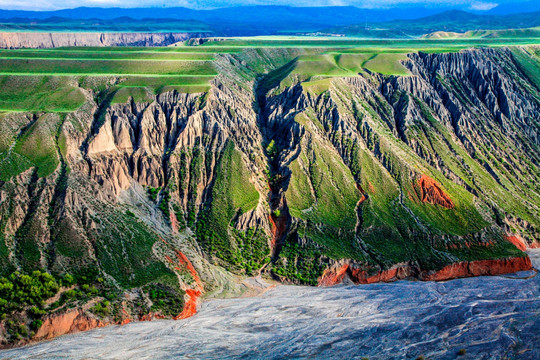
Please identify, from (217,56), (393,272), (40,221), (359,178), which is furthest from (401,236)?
(217,56)

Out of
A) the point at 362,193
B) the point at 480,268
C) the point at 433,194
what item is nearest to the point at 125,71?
the point at 362,193

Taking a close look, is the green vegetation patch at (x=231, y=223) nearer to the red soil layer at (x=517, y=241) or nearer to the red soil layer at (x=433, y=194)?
the red soil layer at (x=433, y=194)

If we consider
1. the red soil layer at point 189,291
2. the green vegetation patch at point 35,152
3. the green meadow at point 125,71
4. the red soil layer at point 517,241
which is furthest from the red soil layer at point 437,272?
the green vegetation patch at point 35,152

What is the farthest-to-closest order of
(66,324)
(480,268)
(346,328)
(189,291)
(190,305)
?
(480,268) < (189,291) < (190,305) < (66,324) < (346,328)

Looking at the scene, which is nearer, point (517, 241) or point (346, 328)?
point (346, 328)

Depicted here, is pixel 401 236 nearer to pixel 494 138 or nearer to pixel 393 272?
pixel 393 272

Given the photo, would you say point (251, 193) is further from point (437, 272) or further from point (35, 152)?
point (35, 152)
